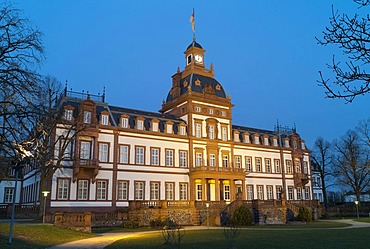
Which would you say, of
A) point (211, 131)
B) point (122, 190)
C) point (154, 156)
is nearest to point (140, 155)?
point (154, 156)

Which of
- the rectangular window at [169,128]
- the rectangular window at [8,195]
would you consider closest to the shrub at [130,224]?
the rectangular window at [169,128]

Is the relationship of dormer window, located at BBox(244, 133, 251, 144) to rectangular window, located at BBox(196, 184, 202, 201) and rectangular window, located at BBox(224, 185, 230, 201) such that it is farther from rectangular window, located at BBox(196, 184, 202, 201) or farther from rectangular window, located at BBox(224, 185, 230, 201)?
rectangular window, located at BBox(196, 184, 202, 201)

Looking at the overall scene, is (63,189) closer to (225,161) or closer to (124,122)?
(124,122)

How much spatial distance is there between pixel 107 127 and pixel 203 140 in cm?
1388

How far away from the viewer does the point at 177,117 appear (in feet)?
161

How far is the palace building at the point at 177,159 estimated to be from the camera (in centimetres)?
3656

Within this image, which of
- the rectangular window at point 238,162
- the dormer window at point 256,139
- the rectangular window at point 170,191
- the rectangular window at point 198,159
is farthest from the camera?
the dormer window at point 256,139

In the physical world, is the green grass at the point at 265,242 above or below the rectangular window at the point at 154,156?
below

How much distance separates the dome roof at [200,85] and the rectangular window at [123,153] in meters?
13.1

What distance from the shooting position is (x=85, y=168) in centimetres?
3650

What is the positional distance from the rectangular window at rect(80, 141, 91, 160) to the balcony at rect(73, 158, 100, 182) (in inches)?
43.2

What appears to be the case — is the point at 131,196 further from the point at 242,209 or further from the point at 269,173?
the point at 269,173

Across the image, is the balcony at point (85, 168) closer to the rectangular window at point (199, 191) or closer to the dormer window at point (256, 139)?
the rectangular window at point (199, 191)

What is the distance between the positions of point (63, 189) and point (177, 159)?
14.9m
